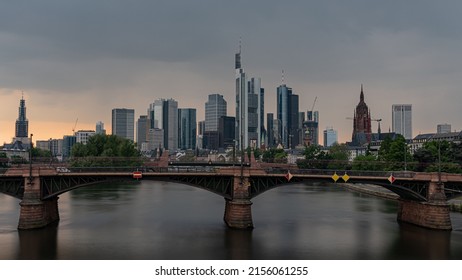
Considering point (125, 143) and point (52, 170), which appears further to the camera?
point (125, 143)

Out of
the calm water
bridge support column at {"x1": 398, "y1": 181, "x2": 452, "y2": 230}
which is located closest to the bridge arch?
the calm water

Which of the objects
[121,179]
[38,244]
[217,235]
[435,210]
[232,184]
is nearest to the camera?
[38,244]

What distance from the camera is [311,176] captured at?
229 feet

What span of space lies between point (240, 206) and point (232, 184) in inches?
146

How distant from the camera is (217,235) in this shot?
63.8 metres

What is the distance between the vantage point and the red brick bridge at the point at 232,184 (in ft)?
220

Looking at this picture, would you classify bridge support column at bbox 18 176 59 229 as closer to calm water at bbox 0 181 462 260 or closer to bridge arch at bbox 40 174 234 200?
bridge arch at bbox 40 174 234 200

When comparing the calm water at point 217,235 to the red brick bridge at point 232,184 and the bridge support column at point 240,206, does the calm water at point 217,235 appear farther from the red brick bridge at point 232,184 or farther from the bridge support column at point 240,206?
the red brick bridge at point 232,184

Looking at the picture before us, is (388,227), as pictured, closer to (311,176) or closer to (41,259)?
(311,176)

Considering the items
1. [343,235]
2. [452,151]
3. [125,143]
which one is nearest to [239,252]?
[343,235]

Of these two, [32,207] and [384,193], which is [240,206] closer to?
[32,207]

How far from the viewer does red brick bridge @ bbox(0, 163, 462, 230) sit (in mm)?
67125

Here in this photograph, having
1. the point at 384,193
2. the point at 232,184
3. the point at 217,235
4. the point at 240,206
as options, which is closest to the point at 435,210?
the point at 240,206

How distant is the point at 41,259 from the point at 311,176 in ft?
126
